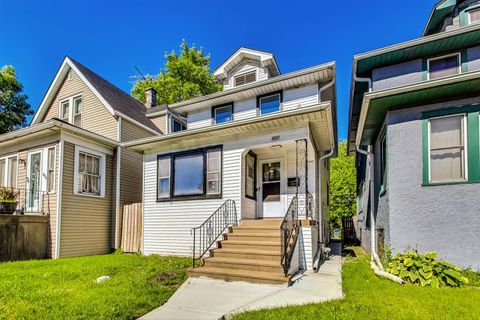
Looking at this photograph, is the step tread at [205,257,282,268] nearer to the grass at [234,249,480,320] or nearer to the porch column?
the grass at [234,249,480,320]

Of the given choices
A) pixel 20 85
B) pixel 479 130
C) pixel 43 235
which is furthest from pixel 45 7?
pixel 479 130

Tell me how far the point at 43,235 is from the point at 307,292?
881 centimetres

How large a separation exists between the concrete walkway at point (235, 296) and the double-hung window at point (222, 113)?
23.7ft

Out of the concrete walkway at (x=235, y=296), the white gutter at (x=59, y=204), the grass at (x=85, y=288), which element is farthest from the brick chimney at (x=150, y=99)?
the concrete walkway at (x=235, y=296)

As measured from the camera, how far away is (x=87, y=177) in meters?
11.1

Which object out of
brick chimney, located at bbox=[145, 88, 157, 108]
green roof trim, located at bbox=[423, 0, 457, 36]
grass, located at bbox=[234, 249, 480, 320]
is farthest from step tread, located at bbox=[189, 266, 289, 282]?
brick chimney, located at bbox=[145, 88, 157, 108]

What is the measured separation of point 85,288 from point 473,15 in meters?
12.5

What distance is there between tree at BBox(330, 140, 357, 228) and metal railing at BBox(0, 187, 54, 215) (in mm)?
20772

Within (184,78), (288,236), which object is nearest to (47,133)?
(288,236)

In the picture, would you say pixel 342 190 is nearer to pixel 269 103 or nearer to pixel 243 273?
pixel 269 103

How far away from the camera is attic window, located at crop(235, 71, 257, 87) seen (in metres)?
12.6

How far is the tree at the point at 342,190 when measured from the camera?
26013mm

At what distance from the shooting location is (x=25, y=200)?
10.8m

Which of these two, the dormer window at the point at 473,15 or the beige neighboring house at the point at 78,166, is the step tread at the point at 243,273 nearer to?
the beige neighboring house at the point at 78,166
